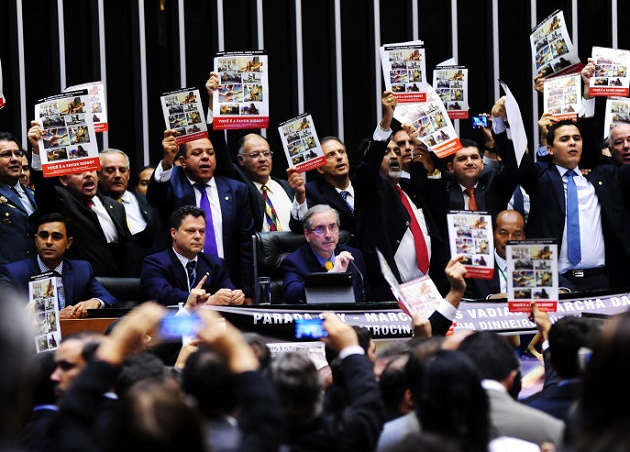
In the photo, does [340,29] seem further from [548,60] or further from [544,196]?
[544,196]

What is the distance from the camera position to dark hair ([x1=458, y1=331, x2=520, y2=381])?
4125 millimetres

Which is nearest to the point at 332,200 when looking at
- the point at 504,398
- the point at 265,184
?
the point at 265,184

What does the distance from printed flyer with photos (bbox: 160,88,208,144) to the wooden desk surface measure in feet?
6.46

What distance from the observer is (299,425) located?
11.5ft

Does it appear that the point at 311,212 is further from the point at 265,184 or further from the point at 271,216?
the point at 265,184

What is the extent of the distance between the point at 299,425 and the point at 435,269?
4901mm

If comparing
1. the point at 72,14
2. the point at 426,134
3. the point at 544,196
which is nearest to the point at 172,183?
the point at 426,134

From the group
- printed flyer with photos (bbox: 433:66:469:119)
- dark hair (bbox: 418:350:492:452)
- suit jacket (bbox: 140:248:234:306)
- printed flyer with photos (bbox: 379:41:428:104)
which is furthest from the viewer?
printed flyer with photos (bbox: 433:66:469:119)

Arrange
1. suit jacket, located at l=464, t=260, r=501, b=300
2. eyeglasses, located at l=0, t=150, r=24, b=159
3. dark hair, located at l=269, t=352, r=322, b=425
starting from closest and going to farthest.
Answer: dark hair, located at l=269, t=352, r=322, b=425 → suit jacket, located at l=464, t=260, r=501, b=300 → eyeglasses, located at l=0, t=150, r=24, b=159

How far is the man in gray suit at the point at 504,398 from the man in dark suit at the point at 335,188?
4.35 m

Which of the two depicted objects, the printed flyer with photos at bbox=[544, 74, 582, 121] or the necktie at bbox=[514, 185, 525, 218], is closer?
the printed flyer with photos at bbox=[544, 74, 582, 121]

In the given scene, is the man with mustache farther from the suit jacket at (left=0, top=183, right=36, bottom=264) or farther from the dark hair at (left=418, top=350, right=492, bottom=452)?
the dark hair at (left=418, top=350, right=492, bottom=452)

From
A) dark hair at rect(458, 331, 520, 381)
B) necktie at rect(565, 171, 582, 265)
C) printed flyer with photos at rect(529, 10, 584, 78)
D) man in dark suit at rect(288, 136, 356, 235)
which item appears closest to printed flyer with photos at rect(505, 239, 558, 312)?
dark hair at rect(458, 331, 520, 381)

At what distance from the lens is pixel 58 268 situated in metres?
7.67
